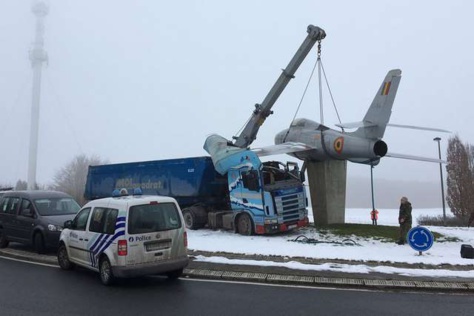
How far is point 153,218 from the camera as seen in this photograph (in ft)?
31.4

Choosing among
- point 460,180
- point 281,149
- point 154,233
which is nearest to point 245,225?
point 281,149

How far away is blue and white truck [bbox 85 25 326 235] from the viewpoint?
17.9m

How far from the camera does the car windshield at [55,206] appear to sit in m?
14.2

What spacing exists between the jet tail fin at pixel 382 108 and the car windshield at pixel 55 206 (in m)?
11.2

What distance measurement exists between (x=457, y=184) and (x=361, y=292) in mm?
50243

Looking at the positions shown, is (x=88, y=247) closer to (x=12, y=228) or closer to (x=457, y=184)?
(x=12, y=228)

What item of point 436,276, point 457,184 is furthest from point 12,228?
point 457,184

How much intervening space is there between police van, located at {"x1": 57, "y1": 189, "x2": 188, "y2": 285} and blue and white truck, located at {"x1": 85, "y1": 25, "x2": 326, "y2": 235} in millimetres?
8110

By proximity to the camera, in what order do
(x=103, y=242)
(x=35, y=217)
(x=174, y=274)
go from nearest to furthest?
1. (x=103, y=242)
2. (x=174, y=274)
3. (x=35, y=217)

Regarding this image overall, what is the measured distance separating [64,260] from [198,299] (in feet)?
14.7

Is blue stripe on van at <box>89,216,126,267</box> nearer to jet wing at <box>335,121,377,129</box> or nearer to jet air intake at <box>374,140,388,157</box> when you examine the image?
jet wing at <box>335,121,377,129</box>

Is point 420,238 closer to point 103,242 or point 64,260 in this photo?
point 103,242

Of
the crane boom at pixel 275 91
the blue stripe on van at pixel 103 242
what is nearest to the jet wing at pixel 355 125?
the crane boom at pixel 275 91

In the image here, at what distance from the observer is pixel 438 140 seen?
41.4 metres
